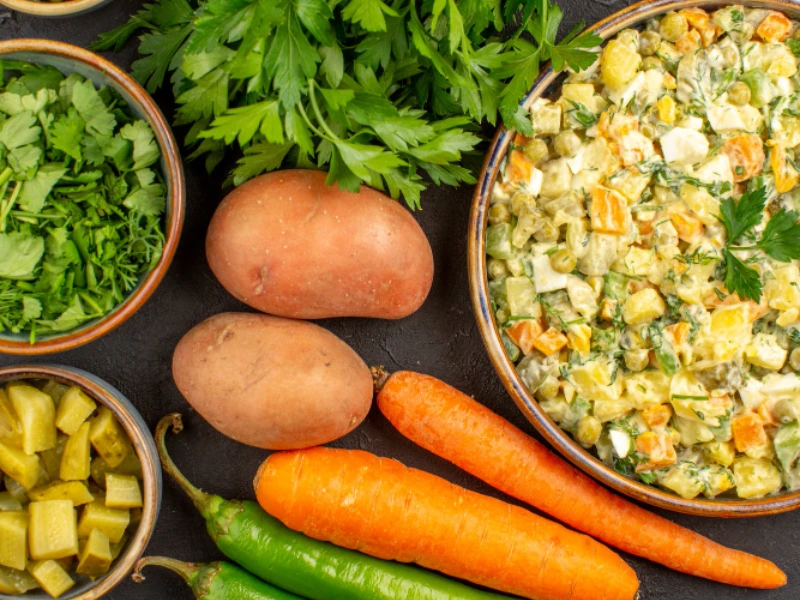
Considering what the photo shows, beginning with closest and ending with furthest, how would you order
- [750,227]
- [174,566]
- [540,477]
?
[750,227] → [174,566] → [540,477]

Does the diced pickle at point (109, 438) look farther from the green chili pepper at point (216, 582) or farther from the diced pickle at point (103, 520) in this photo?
the green chili pepper at point (216, 582)

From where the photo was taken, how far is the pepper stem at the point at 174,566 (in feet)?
7.61

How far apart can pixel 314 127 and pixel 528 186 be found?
26.5 inches

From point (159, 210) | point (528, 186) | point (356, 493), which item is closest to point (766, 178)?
point (528, 186)

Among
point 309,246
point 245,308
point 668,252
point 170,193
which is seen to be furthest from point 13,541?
point 668,252

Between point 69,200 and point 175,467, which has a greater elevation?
point 69,200

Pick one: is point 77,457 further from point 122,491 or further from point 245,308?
point 245,308

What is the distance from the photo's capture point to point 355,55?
6.85 feet

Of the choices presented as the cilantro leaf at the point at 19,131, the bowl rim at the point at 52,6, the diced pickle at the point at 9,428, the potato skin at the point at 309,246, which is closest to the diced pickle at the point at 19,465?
the diced pickle at the point at 9,428

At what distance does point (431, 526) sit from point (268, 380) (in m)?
0.71

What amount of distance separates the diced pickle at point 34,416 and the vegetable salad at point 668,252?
136cm

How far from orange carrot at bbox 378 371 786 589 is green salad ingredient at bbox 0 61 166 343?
895 millimetres

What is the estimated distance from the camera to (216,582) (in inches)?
93.3

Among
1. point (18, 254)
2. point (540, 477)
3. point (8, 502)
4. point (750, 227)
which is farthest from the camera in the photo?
point (540, 477)
